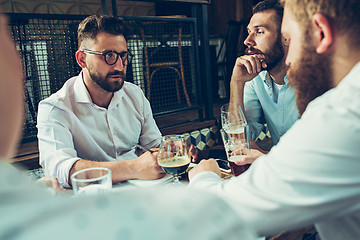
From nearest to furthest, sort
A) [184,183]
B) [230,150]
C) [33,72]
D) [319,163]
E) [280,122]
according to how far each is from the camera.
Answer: [319,163], [184,183], [230,150], [280,122], [33,72]

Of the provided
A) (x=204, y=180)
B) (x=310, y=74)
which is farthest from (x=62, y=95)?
(x=310, y=74)

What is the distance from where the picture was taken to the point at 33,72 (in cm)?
232

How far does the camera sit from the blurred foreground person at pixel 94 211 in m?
0.30

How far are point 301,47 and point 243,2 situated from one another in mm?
5281

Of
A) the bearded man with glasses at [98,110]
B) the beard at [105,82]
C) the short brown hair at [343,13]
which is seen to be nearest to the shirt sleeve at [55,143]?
the bearded man with glasses at [98,110]

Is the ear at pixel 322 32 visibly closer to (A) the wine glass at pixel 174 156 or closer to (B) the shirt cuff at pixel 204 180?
(B) the shirt cuff at pixel 204 180

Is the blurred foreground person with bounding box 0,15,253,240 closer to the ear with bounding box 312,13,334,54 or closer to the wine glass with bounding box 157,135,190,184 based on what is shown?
the ear with bounding box 312,13,334,54

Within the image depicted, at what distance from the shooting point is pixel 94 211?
0.32 metres

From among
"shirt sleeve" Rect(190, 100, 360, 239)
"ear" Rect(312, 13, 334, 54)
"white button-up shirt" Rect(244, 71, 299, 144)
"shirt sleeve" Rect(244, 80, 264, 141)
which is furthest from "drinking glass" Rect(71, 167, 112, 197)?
"shirt sleeve" Rect(244, 80, 264, 141)

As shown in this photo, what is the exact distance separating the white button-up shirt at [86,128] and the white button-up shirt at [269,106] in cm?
71

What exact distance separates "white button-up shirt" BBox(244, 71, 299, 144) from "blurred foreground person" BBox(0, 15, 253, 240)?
1.75 m

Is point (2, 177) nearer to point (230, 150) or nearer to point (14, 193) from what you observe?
point (14, 193)

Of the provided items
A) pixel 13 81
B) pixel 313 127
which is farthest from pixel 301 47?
pixel 13 81

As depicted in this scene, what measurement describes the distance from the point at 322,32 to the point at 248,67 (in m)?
1.21
